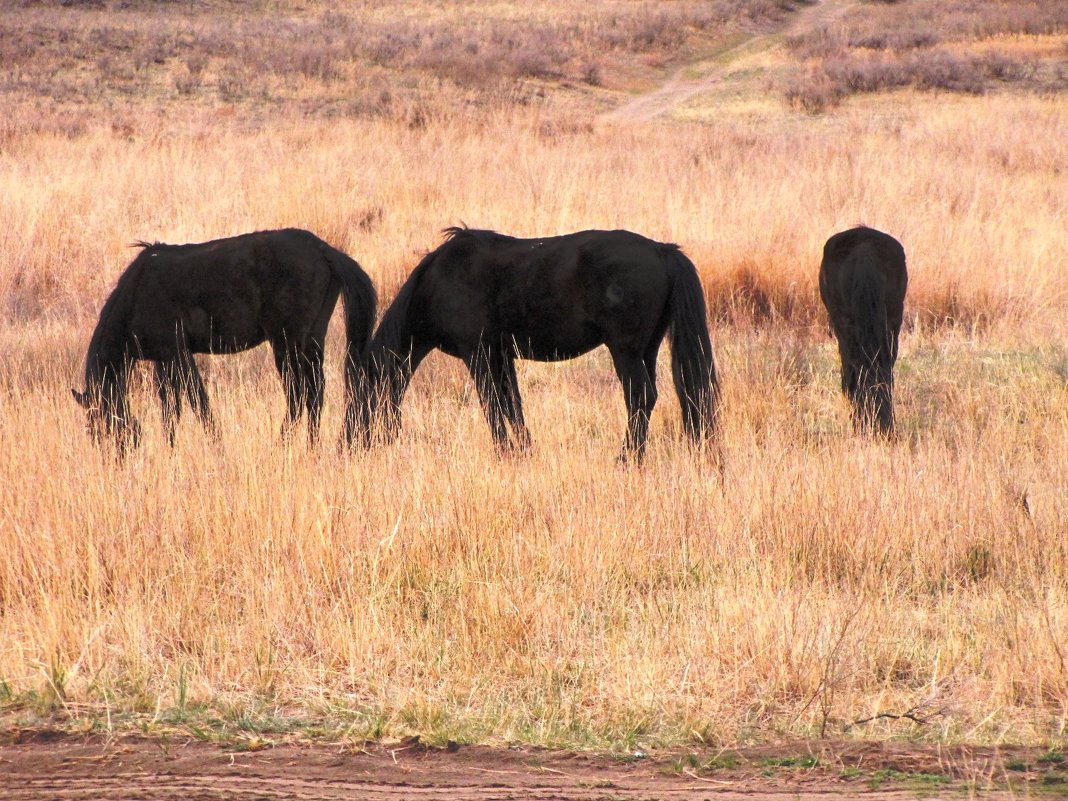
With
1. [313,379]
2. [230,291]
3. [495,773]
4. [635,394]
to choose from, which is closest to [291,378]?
[313,379]

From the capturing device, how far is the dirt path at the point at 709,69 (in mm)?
29348

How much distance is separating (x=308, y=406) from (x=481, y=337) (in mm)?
1139

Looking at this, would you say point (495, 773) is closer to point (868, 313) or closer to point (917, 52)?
point (868, 313)

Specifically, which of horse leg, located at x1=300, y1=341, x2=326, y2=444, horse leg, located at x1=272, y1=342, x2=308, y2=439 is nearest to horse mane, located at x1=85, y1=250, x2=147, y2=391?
horse leg, located at x1=272, y1=342, x2=308, y2=439

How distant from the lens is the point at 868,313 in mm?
6754

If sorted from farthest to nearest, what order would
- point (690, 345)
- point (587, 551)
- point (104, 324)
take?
point (104, 324) → point (690, 345) → point (587, 551)

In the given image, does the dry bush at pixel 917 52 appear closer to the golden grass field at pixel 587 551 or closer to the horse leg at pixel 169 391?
the golden grass field at pixel 587 551

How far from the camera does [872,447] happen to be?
5.75 metres

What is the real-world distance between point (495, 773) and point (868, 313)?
4.48 m

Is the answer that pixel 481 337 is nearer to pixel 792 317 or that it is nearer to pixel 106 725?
pixel 106 725

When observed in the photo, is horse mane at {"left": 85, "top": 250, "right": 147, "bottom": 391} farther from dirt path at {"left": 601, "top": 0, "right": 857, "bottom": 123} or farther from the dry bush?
the dry bush

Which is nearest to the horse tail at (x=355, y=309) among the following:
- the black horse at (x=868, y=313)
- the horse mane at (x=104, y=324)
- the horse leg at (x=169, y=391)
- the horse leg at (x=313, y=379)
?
the horse leg at (x=313, y=379)

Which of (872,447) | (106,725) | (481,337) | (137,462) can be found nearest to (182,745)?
(106,725)

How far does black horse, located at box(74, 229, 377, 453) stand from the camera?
620 centimetres
